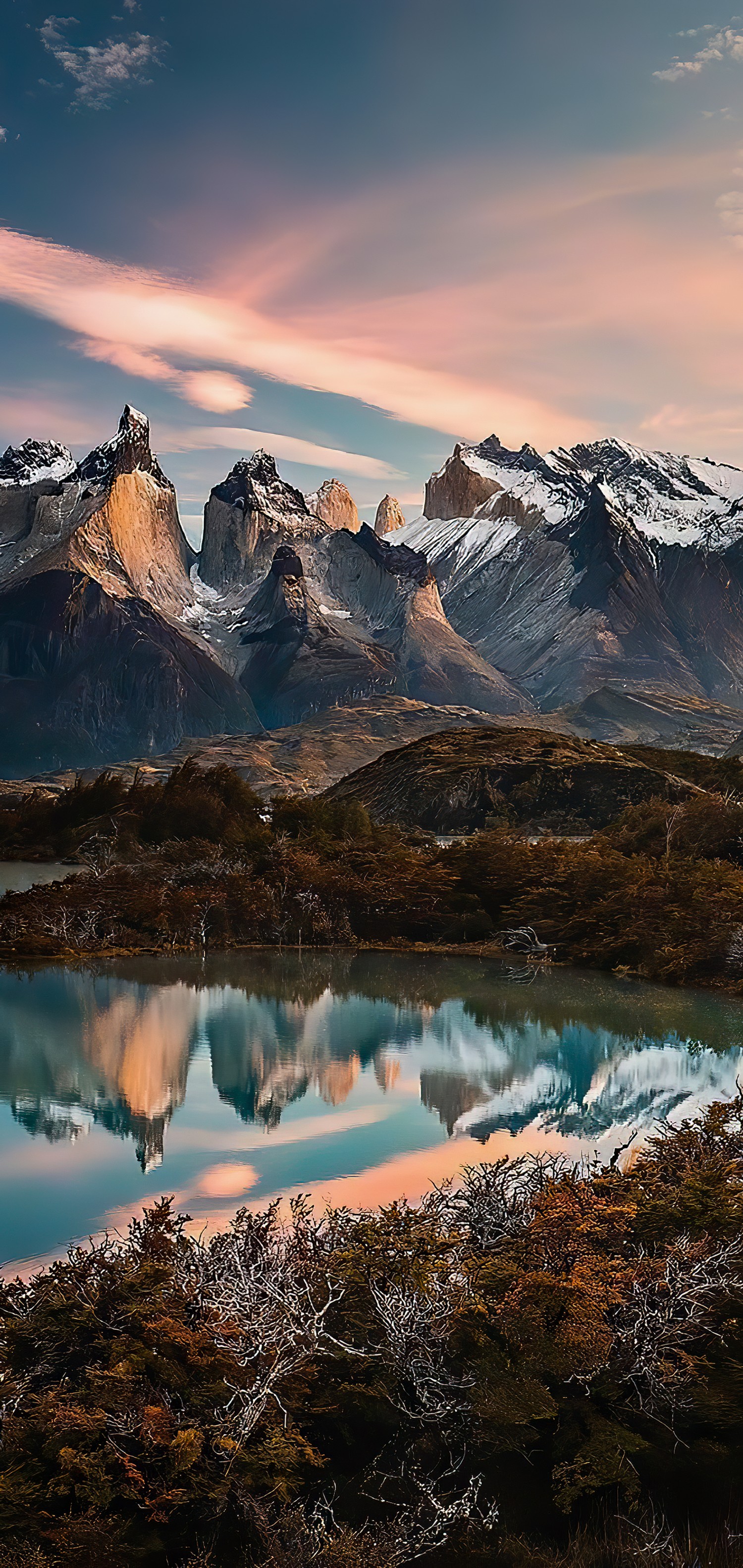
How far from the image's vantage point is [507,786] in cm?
6531

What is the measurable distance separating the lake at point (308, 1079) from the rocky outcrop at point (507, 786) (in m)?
37.2

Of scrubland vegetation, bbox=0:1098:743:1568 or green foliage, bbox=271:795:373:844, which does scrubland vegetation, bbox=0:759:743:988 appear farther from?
scrubland vegetation, bbox=0:1098:743:1568

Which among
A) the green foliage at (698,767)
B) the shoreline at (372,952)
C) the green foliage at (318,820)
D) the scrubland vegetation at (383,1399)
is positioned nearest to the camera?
the scrubland vegetation at (383,1399)

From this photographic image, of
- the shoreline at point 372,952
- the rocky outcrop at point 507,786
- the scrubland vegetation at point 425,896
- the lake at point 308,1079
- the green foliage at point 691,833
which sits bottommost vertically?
the lake at point 308,1079

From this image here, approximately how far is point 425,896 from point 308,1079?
13469 millimetres

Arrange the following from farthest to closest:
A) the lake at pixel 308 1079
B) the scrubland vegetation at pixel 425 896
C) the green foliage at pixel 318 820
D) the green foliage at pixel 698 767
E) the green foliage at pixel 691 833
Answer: the green foliage at pixel 698 767 → the green foliage at pixel 318 820 → the green foliage at pixel 691 833 → the scrubland vegetation at pixel 425 896 → the lake at pixel 308 1079

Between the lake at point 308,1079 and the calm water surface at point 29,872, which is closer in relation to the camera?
the lake at point 308,1079

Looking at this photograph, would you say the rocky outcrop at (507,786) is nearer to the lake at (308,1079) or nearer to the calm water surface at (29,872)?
the calm water surface at (29,872)

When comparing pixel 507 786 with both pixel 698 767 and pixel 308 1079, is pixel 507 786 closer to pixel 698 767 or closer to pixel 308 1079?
pixel 698 767

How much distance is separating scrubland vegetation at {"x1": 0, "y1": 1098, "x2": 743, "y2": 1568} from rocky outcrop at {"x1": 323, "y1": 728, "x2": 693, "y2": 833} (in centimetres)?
5045

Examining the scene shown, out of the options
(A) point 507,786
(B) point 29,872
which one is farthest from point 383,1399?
(A) point 507,786

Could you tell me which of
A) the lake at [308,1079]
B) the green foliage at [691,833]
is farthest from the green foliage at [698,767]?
the lake at [308,1079]

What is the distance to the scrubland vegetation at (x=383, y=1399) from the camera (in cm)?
590

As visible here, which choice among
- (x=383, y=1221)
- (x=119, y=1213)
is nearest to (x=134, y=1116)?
(x=119, y=1213)
